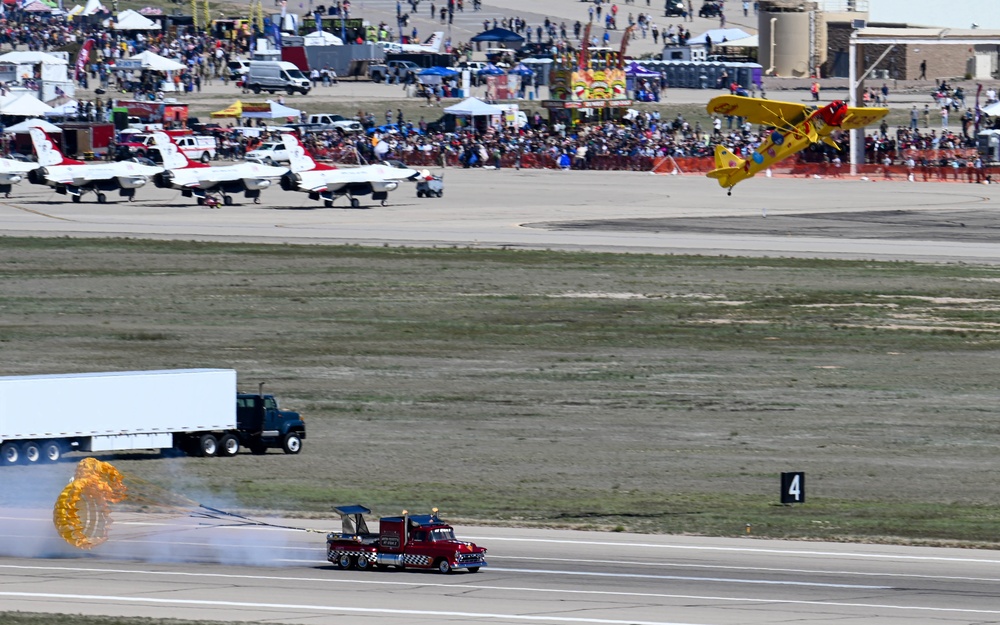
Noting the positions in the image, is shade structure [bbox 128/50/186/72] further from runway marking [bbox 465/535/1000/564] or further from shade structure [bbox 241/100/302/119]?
runway marking [bbox 465/535/1000/564]

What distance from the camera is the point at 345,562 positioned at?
71.3ft

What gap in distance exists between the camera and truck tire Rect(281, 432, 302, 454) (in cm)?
3112

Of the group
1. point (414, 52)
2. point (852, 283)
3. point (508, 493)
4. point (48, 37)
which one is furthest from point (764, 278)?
point (48, 37)

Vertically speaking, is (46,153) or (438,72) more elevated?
(438,72)

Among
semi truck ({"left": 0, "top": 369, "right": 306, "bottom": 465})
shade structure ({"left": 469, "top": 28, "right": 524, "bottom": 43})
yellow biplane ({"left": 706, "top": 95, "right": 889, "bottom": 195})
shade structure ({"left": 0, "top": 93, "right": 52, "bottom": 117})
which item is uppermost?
shade structure ({"left": 469, "top": 28, "right": 524, "bottom": 43})

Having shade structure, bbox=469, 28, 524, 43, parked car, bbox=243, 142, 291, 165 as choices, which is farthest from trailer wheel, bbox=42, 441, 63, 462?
shade structure, bbox=469, 28, 524, 43

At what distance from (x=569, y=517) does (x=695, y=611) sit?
6.50 m

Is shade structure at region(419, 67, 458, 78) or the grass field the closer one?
the grass field

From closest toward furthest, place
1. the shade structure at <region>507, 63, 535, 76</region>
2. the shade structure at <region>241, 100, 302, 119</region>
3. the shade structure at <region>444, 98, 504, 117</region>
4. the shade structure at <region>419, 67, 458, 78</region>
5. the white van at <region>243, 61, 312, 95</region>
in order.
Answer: the shade structure at <region>444, 98, 504, 117</region>, the shade structure at <region>241, 100, 302, 119</region>, the shade structure at <region>419, 67, 458, 78</region>, the white van at <region>243, 61, 312, 95</region>, the shade structure at <region>507, 63, 535, 76</region>

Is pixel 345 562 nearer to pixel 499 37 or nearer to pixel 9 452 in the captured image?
pixel 9 452

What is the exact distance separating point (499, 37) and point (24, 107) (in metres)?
46.4

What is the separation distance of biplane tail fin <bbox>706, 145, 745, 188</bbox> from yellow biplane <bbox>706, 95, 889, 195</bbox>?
→ 1615mm

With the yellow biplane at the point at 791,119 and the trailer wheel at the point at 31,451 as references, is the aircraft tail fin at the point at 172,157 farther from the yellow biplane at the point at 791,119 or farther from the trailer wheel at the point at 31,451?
the trailer wheel at the point at 31,451

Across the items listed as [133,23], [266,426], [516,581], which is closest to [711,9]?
[133,23]
